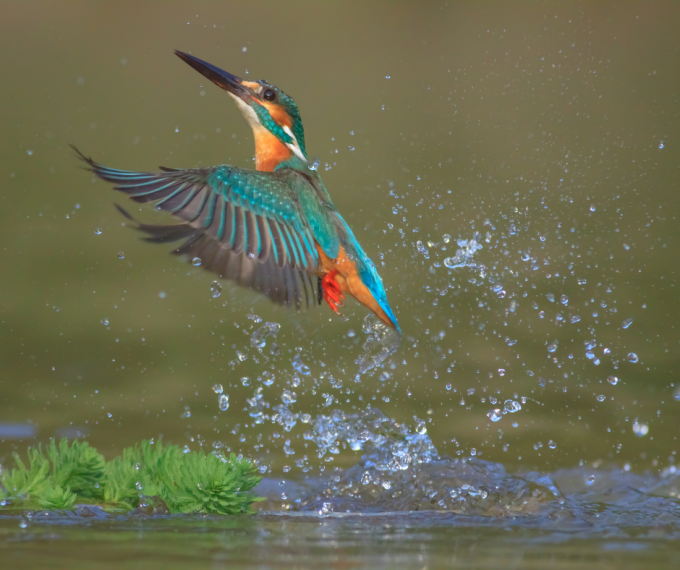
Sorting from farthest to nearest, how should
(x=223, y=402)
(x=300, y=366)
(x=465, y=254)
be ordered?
(x=465, y=254)
(x=300, y=366)
(x=223, y=402)

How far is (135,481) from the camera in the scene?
2.71 m

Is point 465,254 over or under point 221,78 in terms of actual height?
over

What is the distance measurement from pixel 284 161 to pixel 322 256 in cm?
52

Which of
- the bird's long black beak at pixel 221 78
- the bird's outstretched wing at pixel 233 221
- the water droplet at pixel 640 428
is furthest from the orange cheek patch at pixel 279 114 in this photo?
the water droplet at pixel 640 428

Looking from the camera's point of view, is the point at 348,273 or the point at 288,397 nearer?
the point at 348,273

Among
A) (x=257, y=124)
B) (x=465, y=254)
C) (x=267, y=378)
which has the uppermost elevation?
(x=465, y=254)

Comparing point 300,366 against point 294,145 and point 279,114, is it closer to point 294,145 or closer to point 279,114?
point 294,145

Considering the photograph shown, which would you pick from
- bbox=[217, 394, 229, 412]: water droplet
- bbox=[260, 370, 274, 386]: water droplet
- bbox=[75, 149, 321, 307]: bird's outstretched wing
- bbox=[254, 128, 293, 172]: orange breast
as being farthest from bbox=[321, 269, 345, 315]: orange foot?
bbox=[260, 370, 274, 386]: water droplet

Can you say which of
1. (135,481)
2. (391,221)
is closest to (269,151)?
(135,481)

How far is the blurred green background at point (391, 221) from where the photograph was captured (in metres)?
4.07

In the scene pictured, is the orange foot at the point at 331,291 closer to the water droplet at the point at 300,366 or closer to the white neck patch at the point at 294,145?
the white neck patch at the point at 294,145

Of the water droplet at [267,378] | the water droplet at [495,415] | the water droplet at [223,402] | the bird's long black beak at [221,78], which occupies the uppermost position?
the bird's long black beak at [221,78]

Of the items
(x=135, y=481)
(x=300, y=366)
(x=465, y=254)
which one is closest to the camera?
(x=135, y=481)

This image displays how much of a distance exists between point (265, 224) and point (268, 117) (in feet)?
2.47
